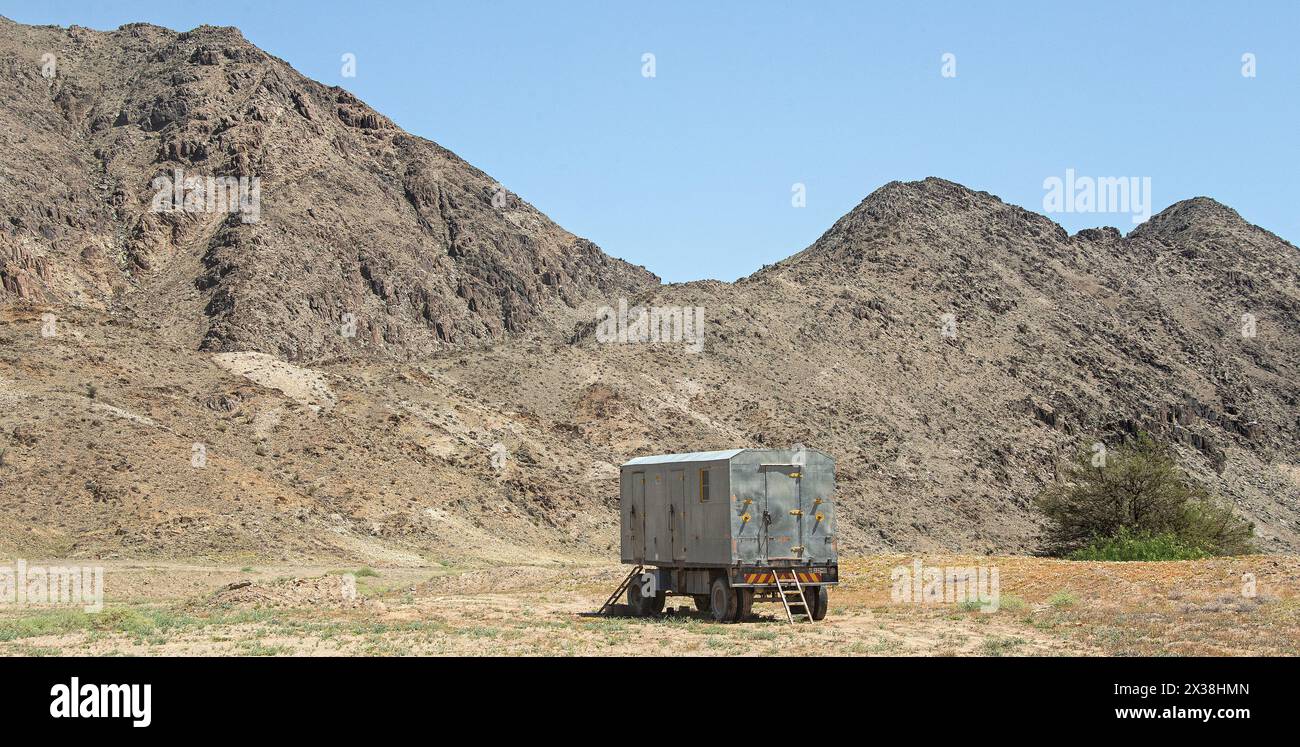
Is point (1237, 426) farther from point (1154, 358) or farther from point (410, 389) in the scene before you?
point (410, 389)

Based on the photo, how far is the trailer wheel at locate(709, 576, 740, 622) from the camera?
2358 centimetres

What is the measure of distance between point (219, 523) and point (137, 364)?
17434 millimetres

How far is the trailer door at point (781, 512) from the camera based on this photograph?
76.9 feet

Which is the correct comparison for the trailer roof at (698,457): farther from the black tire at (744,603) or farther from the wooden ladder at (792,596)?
the black tire at (744,603)

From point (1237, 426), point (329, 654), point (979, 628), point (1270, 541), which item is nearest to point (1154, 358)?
point (1237, 426)

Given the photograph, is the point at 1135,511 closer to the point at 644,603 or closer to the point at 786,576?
the point at 786,576

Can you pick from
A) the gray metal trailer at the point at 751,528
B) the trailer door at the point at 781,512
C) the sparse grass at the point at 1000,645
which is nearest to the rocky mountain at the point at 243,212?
the gray metal trailer at the point at 751,528

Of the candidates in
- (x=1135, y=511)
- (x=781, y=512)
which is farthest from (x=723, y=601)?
(x=1135, y=511)

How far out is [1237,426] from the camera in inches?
3780

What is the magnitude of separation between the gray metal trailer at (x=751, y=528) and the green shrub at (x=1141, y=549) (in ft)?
50.2

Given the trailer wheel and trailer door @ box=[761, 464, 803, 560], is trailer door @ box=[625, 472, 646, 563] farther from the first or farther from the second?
trailer door @ box=[761, 464, 803, 560]

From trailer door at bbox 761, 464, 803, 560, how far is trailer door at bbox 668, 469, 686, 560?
80.9 inches

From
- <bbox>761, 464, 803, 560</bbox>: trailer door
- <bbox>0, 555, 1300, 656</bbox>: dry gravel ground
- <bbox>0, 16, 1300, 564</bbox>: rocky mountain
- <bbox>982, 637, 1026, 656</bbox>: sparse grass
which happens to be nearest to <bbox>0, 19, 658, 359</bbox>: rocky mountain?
<bbox>0, 16, 1300, 564</bbox>: rocky mountain

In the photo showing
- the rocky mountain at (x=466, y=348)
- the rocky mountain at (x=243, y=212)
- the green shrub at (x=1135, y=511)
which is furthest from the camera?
the rocky mountain at (x=243, y=212)
